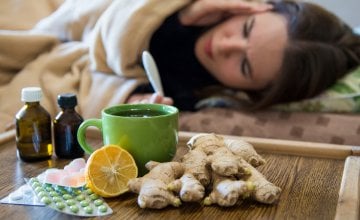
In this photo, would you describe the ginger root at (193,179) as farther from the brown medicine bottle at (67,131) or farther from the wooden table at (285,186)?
the brown medicine bottle at (67,131)

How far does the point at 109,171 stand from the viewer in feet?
1.59

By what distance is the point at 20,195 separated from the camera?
1.59 feet

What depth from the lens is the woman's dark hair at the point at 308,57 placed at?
1.04 metres

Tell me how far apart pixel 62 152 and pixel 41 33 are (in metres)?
0.64

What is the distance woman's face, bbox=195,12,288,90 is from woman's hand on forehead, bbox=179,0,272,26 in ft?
0.07

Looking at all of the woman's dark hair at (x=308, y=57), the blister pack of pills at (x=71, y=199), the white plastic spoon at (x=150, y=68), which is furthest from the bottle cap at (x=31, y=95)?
the woman's dark hair at (x=308, y=57)

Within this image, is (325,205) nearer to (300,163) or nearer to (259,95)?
(300,163)

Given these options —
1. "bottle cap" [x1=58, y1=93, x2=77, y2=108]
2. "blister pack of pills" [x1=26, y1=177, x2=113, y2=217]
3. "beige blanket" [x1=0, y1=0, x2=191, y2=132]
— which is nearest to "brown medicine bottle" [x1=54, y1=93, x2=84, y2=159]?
"bottle cap" [x1=58, y1=93, x2=77, y2=108]

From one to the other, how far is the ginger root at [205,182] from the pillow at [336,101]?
0.56m

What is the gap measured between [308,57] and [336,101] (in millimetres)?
115

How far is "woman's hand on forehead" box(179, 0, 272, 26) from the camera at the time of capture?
1.10 m

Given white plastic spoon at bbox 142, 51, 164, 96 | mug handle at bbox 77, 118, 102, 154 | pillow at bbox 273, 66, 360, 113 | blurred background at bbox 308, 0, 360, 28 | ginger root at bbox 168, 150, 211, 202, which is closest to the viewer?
ginger root at bbox 168, 150, 211, 202

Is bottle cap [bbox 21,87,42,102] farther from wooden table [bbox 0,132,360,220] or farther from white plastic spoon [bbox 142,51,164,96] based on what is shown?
white plastic spoon [bbox 142,51,164,96]

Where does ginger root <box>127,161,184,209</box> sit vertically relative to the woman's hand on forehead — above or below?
below
